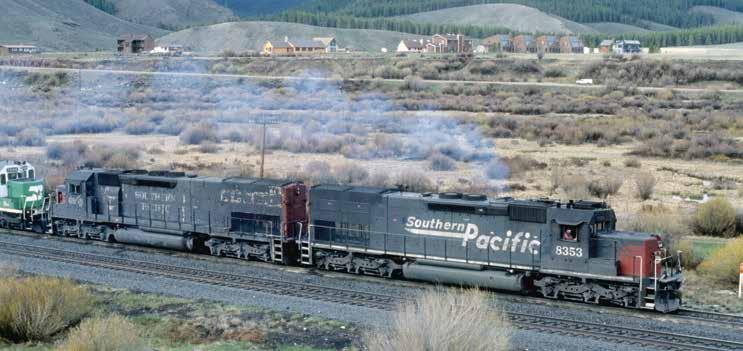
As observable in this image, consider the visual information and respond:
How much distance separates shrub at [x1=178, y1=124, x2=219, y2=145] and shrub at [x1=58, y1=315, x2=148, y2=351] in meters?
44.1

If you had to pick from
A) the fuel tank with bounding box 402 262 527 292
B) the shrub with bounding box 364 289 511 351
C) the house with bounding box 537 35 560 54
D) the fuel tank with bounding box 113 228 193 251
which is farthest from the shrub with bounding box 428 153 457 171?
the house with bounding box 537 35 560 54

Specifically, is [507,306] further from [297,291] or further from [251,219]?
[251,219]

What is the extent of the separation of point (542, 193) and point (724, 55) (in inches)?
2905

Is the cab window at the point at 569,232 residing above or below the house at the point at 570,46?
below

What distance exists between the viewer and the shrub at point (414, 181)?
126ft

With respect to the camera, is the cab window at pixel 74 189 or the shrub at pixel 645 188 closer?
the cab window at pixel 74 189

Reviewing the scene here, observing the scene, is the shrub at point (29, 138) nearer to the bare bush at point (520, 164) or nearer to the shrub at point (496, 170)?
the shrub at point (496, 170)

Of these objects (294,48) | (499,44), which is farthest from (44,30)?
(499,44)

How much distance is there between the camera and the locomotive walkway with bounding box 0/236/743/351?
61.0 ft

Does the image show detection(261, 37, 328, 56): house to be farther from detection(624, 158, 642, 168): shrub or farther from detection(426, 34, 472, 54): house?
detection(624, 158, 642, 168): shrub

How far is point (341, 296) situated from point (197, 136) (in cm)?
3858

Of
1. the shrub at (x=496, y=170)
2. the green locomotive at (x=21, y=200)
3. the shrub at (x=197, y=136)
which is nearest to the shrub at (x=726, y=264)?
the shrub at (x=496, y=170)

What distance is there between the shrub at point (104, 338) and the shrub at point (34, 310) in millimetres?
3313

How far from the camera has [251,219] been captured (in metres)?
28.5
